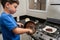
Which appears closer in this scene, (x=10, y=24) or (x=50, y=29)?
(x=10, y=24)

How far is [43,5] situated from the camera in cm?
202

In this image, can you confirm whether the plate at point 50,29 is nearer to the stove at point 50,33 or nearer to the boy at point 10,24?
the stove at point 50,33

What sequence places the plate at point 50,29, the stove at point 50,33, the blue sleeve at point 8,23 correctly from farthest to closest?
the plate at point 50,29 < the stove at point 50,33 < the blue sleeve at point 8,23

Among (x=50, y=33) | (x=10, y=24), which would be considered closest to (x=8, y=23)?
(x=10, y=24)

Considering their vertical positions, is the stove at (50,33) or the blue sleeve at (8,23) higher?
the blue sleeve at (8,23)

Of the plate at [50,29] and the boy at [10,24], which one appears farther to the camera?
the plate at [50,29]

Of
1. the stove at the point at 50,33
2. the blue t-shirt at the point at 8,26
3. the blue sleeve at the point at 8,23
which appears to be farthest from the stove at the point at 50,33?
the blue sleeve at the point at 8,23

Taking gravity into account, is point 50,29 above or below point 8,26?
below

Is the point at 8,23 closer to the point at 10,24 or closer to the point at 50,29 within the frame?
the point at 10,24

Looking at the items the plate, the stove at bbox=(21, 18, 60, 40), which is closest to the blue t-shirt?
the stove at bbox=(21, 18, 60, 40)

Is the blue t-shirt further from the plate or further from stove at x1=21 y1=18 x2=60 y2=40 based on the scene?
the plate

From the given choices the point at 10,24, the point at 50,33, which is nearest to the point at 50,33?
the point at 50,33

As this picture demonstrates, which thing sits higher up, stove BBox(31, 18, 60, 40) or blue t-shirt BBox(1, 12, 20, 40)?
blue t-shirt BBox(1, 12, 20, 40)

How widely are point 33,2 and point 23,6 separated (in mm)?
274
